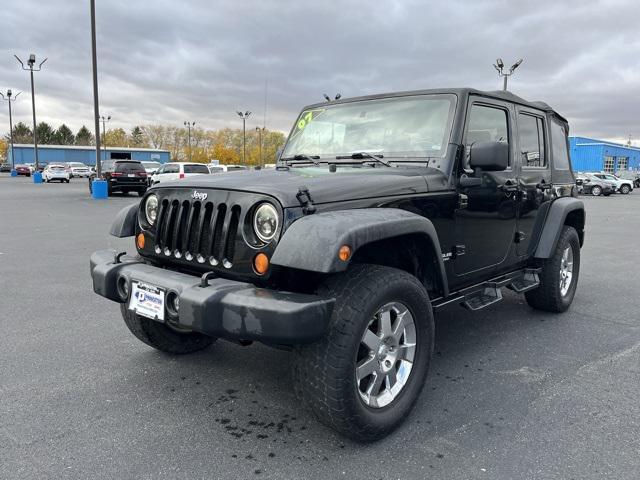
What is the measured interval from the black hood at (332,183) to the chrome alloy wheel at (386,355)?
67cm

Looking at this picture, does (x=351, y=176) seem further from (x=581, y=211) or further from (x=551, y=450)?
(x=581, y=211)

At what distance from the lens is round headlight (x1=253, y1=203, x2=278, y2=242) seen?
264cm

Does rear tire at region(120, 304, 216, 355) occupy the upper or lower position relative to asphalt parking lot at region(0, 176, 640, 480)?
upper

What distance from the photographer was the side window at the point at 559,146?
5043 mm

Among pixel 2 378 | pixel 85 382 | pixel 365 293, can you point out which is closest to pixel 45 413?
pixel 85 382

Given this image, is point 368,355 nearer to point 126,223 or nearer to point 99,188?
point 126,223

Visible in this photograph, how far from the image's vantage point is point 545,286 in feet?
16.1

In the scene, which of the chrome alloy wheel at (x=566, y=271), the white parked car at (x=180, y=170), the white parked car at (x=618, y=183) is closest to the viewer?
the chrome alloy wheel at (x=566, y=271)

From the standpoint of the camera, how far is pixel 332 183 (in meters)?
2.92

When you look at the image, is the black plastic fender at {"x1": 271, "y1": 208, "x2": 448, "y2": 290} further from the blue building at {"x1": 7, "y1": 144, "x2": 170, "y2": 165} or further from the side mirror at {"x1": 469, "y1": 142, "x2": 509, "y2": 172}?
the blue building at {"x1": 7, "y1": 144, "x2": 170, "y2": 165}

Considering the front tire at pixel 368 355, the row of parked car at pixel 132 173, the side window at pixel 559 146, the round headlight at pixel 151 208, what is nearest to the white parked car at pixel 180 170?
the row of parked car at pixel 132 173

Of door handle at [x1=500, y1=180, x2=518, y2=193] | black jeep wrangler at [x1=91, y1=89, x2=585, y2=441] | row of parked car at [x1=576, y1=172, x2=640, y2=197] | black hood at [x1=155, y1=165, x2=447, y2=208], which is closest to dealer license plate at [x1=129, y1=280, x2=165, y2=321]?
black jeep wrangler at [x1=91, y1=89, x2=585, y2=441]

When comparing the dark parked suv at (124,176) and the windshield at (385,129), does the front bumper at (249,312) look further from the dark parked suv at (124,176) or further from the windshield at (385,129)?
the dark parked suv at (124,176)

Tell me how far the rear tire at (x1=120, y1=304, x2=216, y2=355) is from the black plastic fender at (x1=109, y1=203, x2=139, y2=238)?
0.50m
